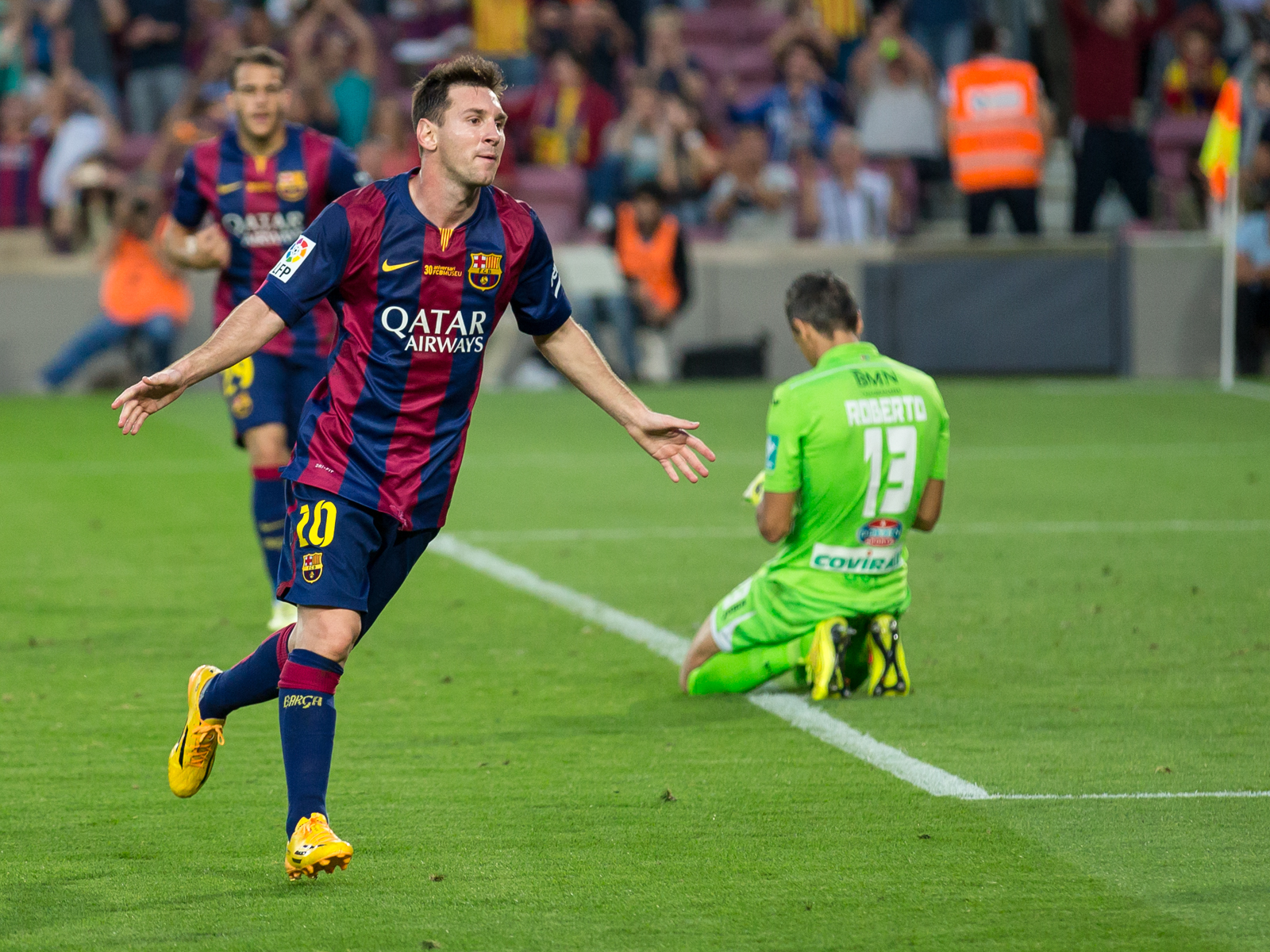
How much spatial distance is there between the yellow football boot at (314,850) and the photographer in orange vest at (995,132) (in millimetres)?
15473

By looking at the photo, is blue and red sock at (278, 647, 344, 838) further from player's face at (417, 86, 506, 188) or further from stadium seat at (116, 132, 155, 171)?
stadium seat at (116, 132, 155, 171)

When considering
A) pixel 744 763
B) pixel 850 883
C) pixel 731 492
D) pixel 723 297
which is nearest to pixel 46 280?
pixel 723 297

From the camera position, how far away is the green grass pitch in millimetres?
4293

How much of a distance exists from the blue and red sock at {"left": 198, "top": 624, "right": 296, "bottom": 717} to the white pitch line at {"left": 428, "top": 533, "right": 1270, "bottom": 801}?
69.7 inches

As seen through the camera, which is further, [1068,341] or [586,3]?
[586,3]

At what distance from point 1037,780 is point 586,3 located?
18.2 m

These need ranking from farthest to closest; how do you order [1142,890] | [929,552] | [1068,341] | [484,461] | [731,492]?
[1068,341] → [484,461] → [731,492] → [929,552] → [1142,890]

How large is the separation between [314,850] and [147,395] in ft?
3.63

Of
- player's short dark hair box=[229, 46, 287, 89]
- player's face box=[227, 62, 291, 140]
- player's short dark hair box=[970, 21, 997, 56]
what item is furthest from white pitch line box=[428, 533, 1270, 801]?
player's short dark hair box=[970, 21, 997, 56]

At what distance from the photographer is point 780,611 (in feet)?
21.6

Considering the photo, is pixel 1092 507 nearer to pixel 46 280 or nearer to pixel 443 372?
pixel 443 372

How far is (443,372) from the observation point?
4887 mm

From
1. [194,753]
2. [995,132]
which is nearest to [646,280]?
[995,132]

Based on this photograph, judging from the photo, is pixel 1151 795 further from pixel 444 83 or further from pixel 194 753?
pixel 444 83
